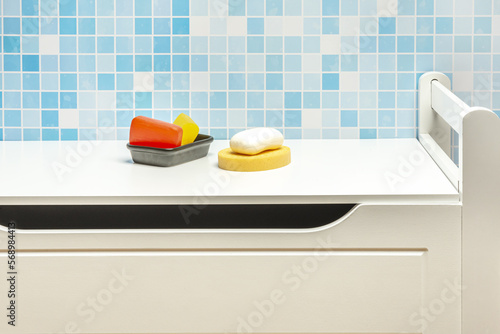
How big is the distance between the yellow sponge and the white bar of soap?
0.04 feet

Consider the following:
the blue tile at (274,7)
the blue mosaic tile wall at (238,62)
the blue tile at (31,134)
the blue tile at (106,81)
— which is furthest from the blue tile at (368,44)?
the blue tile at (31,134)

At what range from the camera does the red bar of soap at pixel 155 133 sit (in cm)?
138

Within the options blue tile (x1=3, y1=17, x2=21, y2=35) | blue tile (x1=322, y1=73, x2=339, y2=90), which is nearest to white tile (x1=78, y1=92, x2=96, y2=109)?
blue tile (x1=3, y1=17, x2=21, y2=35)

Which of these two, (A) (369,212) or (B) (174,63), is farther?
(B) (174,63)

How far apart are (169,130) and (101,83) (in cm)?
40

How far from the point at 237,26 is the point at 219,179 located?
549 millimetres

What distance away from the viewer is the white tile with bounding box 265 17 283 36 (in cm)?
166

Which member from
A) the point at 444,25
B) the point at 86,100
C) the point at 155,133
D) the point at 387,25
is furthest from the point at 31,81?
the point at 444,25

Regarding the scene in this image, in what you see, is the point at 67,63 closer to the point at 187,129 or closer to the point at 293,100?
the point at 187,129

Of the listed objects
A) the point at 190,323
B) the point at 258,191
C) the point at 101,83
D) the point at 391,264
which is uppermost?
the point at 101,83

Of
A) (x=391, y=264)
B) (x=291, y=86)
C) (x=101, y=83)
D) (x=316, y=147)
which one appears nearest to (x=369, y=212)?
(x=391, y=264)

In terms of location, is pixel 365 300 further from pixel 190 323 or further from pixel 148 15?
A: pixel 148 15

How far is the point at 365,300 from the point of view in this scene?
1.18m

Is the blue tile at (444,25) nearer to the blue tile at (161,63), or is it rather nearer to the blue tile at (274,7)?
the blue tile at (274,7)
